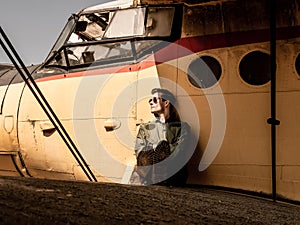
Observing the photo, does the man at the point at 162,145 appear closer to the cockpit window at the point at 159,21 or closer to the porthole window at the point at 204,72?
the porthole window at the point at 204,72

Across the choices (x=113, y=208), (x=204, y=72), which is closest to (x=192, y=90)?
(x=204, y=72)

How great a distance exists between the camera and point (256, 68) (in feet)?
15.4

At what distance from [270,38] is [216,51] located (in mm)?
572

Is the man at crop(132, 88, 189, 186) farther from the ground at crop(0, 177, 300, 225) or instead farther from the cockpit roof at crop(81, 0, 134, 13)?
the cockpit roof at crop(81, 0, 134, 13)

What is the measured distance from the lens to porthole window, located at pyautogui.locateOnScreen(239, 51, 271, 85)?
467 cm

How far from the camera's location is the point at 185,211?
2.79m

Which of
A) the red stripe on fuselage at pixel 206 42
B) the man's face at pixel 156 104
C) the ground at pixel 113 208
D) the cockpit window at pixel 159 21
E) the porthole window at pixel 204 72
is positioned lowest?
the ground at pixel 113 208

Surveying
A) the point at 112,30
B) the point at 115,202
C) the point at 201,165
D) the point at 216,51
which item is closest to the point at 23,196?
the point at 115,202

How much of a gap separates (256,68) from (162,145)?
125cm

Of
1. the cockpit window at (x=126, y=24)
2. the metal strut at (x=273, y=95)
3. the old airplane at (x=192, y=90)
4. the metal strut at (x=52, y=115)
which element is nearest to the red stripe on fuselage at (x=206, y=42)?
the old airplane at (x=192, y=90)

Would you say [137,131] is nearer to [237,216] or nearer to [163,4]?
[163,4]

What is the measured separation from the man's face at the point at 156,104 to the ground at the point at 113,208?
1.38 meters

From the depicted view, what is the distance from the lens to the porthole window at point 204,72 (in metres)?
4.84

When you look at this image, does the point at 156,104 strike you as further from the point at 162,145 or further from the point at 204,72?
the point at 204,72
